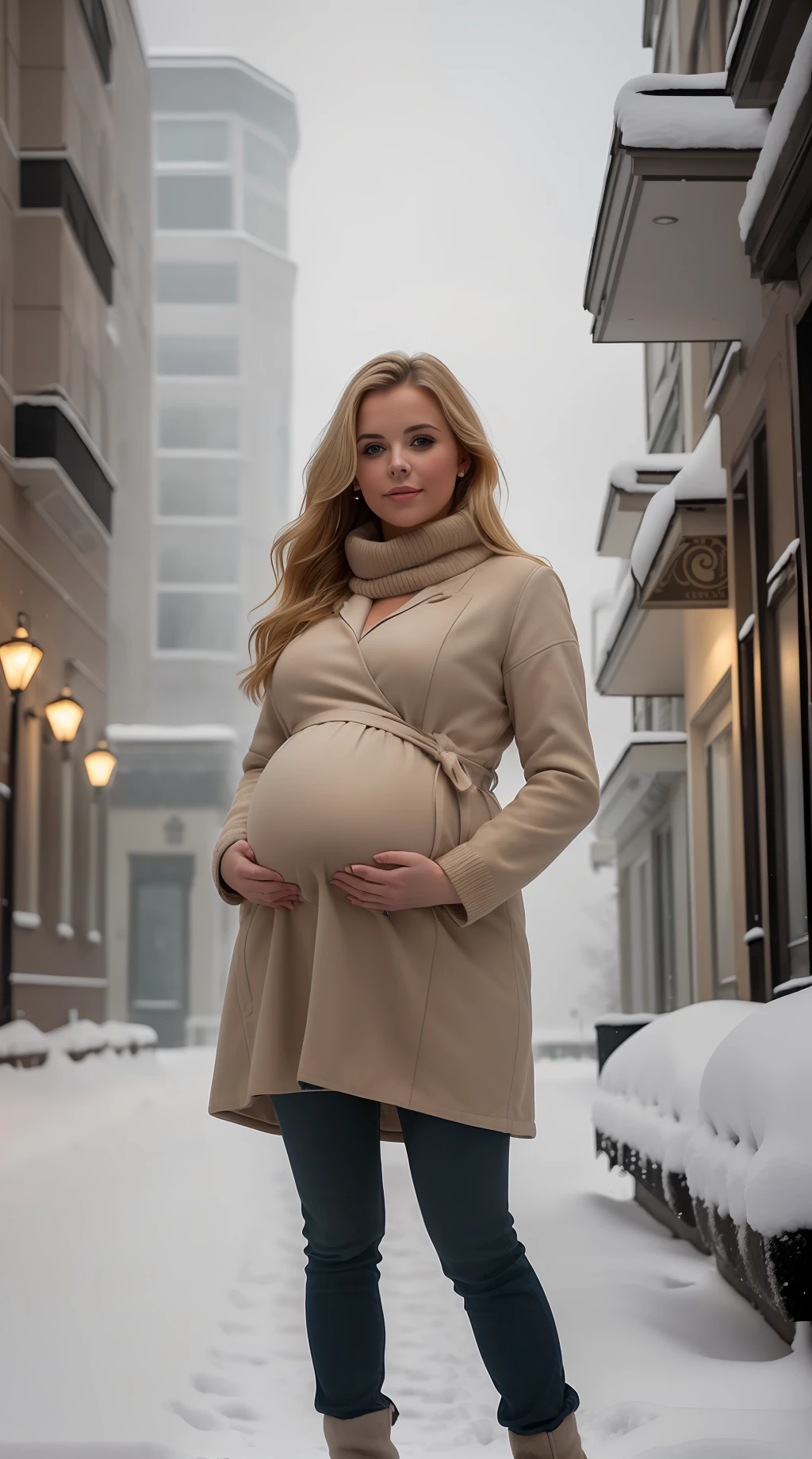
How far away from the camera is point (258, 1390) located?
314 centimetres

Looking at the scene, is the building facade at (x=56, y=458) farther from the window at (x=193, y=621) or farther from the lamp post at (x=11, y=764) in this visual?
the window at (x=193, y=621)

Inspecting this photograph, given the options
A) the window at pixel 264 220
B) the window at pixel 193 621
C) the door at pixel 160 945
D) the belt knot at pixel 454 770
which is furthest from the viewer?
the window at pixel 264 220

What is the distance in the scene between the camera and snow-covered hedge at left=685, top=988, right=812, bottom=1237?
7.60ft

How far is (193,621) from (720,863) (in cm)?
3955

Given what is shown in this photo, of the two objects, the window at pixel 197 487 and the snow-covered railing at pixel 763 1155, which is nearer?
the snow-covered railing at pixel 763 1155

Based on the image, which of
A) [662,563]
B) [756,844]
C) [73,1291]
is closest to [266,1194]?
[73,1291]

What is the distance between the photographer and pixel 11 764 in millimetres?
11094

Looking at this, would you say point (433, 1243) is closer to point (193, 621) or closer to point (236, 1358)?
point (236, 1358)

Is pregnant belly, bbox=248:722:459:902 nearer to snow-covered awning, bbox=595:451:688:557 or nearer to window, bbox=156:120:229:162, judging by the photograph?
snow-covered awning, bbox=595:451:688:557

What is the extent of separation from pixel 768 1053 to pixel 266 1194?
3694 mm

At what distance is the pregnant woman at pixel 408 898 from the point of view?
210 centimetres

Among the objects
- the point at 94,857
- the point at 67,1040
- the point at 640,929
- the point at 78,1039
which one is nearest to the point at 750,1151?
the point at 67,1040

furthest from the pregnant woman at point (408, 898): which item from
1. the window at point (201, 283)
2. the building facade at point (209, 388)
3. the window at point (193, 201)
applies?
the window at point (193, 201)

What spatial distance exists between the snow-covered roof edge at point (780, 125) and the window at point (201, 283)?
4572cm
